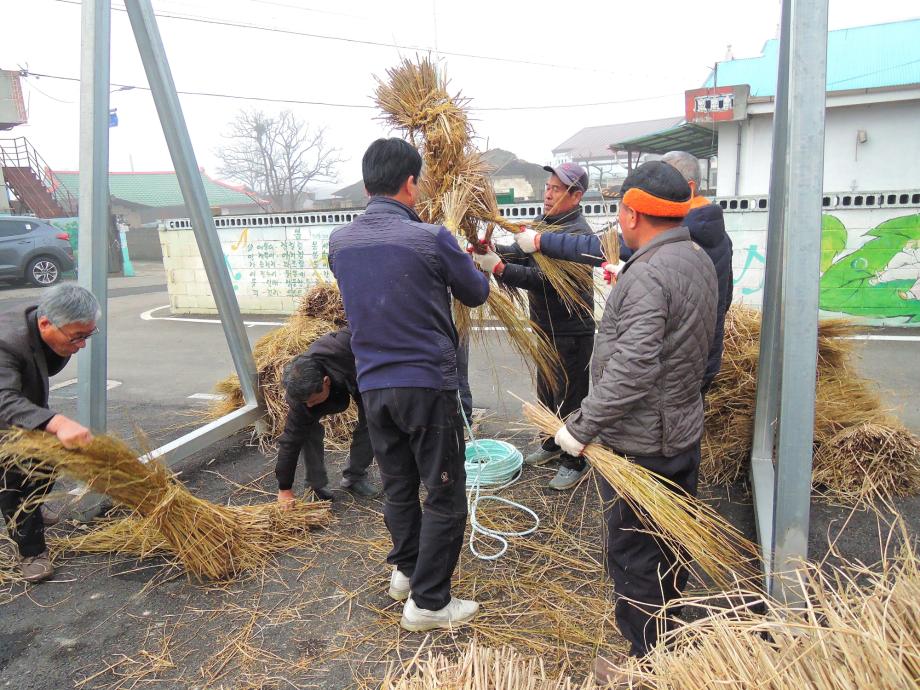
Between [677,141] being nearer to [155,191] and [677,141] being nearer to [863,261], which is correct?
[863,261]

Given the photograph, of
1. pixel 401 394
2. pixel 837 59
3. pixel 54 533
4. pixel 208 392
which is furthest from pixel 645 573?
pixel 837 59

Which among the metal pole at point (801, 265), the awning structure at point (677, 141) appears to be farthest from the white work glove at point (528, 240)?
the awning structure at point (677, 141)

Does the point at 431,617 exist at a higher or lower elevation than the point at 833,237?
lower

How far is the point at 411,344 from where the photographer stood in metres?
2.19

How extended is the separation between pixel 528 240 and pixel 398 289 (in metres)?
1.19

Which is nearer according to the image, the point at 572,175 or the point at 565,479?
the point at 572,175

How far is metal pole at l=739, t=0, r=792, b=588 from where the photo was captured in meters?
2.54

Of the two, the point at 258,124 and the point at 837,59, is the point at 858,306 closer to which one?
the point at 837,59

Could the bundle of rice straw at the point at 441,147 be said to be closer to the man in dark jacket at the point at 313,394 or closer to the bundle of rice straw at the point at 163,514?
the man in dark jacket at the point at 313,394

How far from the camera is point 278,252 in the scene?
10125mm

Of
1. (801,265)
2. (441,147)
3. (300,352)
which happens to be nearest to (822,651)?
(801,265)

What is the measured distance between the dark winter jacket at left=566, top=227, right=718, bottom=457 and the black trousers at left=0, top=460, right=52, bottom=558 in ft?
8.29

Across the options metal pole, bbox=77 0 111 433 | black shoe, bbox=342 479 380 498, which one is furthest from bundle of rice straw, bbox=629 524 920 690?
metal pole, bbox=77 0 111 433

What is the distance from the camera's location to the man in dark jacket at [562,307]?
3.41 meters
